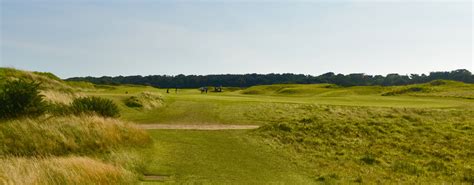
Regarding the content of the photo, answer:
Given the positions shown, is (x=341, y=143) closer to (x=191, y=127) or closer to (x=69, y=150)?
(x=191, y=127)

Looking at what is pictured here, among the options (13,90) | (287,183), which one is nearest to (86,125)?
(13,90)

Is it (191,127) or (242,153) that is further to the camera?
(191,127)

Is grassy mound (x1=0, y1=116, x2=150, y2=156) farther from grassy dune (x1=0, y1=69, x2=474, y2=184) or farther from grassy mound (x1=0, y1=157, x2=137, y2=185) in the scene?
grassy mound (x1=0, y1=157, x2=137, y2=185)

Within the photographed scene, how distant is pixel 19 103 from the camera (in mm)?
16266

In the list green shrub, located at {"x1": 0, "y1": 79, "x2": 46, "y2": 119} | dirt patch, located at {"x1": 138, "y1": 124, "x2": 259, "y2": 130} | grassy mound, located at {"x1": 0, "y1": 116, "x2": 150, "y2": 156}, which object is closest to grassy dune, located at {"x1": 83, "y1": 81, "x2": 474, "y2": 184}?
dirt patch, located at {"x1": 138, "y1": 124, "x2": 259, "y2": 130}

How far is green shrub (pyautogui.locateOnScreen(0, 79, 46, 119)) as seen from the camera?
15.9 m

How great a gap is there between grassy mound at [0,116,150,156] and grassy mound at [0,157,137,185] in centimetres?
261

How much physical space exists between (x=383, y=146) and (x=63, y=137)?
1423cm

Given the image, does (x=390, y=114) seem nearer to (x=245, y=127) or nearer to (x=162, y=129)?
(x=245, y=127)

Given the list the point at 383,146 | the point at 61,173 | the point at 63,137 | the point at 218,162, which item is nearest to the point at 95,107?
the point at 63,137

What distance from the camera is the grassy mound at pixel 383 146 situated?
13716 mm

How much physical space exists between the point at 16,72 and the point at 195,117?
18.7 meters

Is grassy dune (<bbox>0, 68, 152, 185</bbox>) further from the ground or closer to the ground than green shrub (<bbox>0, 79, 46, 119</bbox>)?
closer to the ground

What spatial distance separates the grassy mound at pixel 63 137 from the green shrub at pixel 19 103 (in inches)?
44.7
